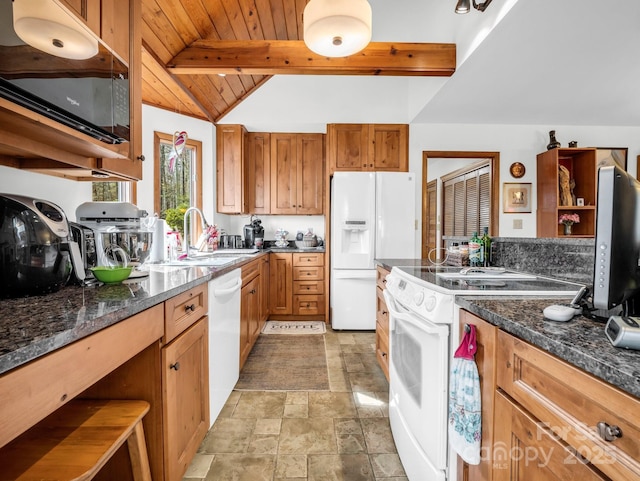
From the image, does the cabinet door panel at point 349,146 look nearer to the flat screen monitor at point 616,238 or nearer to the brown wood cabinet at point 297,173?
the brown wood cabinet at point 297,173

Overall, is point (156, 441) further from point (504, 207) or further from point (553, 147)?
point (553, 147)

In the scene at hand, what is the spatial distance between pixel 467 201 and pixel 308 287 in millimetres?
3134

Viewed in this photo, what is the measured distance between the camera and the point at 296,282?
3.70m

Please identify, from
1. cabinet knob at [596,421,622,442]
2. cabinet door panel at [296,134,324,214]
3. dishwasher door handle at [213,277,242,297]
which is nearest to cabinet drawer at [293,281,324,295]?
cabinet door panel at [296,134,324,214]

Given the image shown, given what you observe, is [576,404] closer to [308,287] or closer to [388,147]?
[308,287]

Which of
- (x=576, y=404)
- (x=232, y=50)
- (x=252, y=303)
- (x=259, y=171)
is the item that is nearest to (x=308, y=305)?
(x=252, y=303)

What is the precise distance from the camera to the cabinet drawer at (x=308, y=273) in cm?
369

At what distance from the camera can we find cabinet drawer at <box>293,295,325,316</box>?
3.71 meters

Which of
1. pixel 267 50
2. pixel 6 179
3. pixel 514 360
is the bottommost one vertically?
pixel 514 360

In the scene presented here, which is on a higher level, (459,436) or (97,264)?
(97,264)

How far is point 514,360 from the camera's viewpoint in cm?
81

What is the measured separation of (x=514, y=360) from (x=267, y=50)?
9.18 feet

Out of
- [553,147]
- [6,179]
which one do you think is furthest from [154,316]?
[553,147]

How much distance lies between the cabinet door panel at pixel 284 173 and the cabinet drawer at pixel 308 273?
30.4 inches
